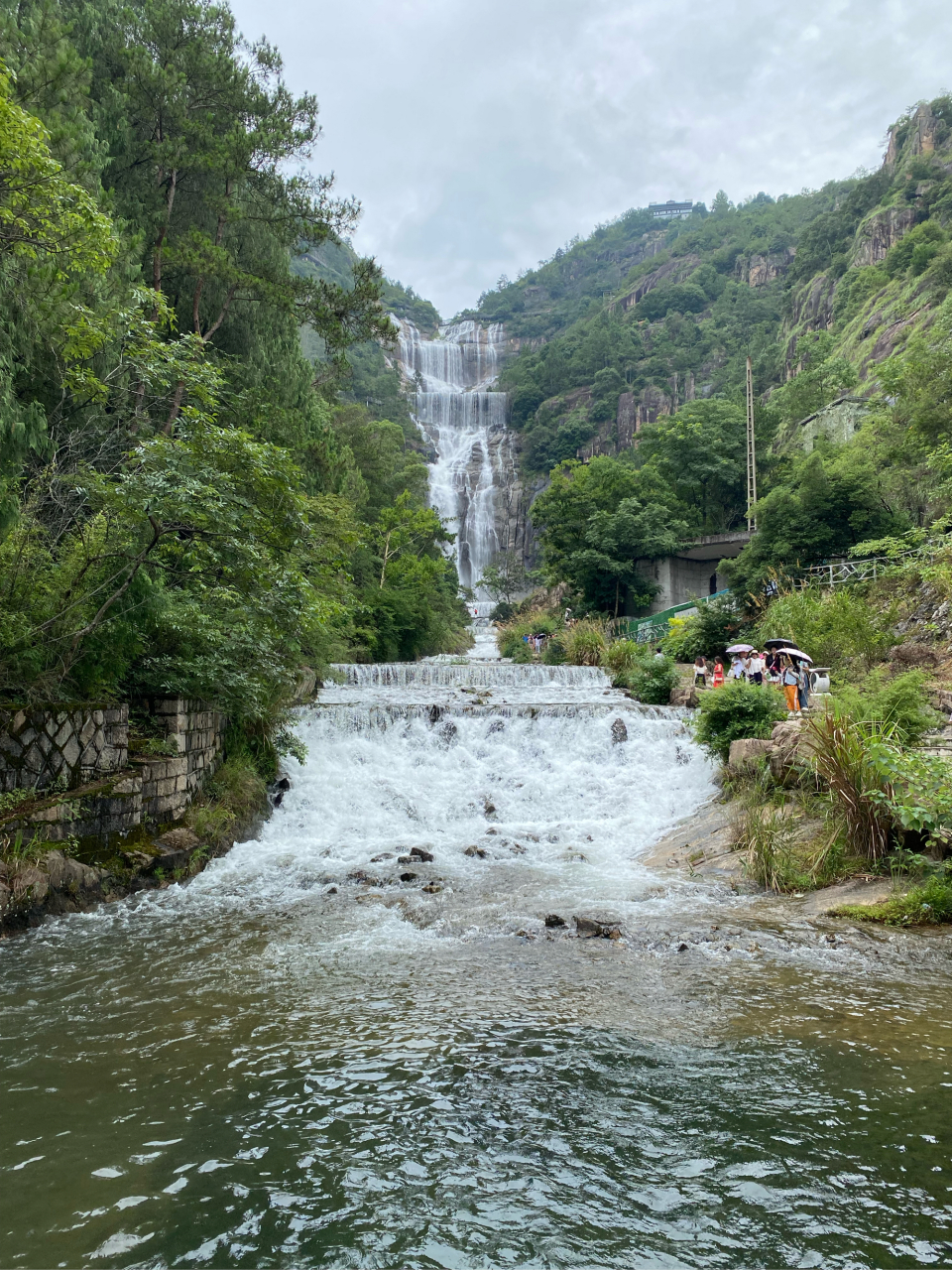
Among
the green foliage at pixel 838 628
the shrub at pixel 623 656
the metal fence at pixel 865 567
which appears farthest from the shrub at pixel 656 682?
the metal fence at pixel 865 567

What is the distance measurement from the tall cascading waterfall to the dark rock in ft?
113

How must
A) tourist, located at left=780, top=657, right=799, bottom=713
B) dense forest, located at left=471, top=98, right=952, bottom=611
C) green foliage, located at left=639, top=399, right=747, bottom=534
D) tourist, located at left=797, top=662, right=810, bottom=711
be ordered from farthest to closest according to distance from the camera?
green foliage, located at left=639, top=399, right=747, bottom=534 → dense forest, located at left=471, top=98, right=952, bottom=611 → tourist, located at left=797, top=662, right=810, bottom=711 → tourist, located at left=780, top=657, right=799, bottom=713

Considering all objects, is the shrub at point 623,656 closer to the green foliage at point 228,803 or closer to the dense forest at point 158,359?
the dense forest at point 158,359

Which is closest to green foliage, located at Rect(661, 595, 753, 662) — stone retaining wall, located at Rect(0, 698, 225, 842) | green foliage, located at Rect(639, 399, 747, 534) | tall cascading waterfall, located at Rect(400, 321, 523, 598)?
stone retaining wall, located at Rect(0, 698, 225, 842)

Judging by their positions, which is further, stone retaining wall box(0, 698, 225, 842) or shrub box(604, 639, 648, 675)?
shrub box(604, 639, 648, 675)

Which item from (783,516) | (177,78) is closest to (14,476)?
(177,78)

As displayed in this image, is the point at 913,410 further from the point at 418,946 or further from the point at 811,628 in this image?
the point at 418,946

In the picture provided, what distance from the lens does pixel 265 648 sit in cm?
909

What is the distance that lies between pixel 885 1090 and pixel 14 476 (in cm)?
742

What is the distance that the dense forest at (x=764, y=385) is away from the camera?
22.6m

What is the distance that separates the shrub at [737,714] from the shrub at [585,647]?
1117 centimetres

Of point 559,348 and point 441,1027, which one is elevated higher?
point 559,348

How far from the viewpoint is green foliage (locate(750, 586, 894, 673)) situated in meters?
13.6

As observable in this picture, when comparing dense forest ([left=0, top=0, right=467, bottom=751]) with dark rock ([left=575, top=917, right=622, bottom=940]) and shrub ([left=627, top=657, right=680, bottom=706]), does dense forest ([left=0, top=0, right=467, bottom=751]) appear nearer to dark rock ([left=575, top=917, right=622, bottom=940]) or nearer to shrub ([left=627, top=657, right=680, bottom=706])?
dark rock ([left=575, top=917, right=622, bottom=940])
